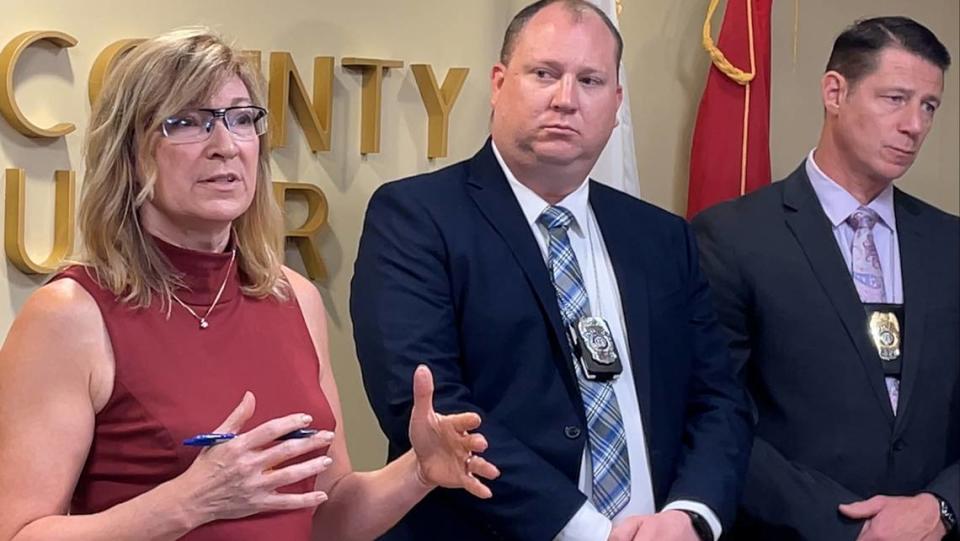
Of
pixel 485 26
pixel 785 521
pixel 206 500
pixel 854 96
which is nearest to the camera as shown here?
pixel 206 500

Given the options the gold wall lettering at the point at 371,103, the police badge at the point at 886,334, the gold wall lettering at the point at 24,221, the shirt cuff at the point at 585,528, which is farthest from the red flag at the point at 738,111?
the gold wall lettering at the point at 24,221

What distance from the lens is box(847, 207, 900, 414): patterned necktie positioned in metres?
2.92

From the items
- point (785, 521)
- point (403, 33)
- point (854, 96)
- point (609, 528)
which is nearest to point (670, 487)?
point (609, 528)

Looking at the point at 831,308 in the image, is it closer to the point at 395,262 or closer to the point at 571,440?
the point at 571,440

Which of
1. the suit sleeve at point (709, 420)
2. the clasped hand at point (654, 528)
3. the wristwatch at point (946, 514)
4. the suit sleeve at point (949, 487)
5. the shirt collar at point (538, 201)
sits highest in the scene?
the shirt collar at point (538, 201)

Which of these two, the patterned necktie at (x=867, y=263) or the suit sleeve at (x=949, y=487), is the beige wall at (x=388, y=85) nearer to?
the patterned necktie at (x=867, y=263)

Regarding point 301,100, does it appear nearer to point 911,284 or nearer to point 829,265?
point 829,265

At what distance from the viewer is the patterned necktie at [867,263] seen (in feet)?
9.57

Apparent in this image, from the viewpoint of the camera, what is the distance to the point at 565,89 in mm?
2525

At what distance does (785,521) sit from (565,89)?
1.05 m

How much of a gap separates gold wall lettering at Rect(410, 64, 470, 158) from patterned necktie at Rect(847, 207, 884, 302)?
975mm

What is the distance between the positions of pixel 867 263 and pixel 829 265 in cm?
12

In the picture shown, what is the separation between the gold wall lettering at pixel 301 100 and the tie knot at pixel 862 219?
121 centimetres

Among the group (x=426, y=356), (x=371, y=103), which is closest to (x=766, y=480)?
(x=426, y=356)
